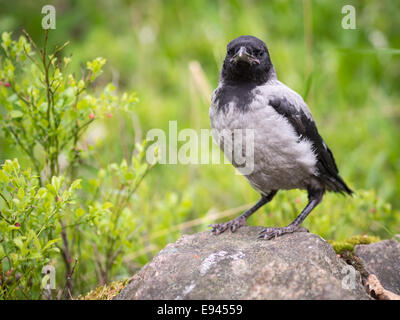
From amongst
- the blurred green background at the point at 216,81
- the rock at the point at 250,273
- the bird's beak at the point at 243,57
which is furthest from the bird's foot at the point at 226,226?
the bird's beak at the point at 243,57

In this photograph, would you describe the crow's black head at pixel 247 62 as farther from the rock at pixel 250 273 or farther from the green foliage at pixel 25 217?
the green foliage at pixel 25 217

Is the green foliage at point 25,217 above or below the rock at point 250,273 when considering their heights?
above

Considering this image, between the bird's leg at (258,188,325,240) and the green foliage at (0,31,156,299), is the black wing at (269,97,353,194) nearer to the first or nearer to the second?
the bird's leg at (258,188,325,240)

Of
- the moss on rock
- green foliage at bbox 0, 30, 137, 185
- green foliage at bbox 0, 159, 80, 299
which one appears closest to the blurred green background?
the moss on rock

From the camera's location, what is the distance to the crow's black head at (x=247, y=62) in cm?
330

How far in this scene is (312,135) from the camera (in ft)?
11.3

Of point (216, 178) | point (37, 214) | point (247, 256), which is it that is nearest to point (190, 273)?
point (247, 256)

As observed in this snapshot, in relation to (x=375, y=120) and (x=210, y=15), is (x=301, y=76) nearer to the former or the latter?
(x=375, y=120)

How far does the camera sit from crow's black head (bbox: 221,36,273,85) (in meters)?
3.30

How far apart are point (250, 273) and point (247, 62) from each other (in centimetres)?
144

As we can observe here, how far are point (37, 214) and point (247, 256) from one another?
1183 mm

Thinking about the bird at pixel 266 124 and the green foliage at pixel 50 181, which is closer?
the green foliage at pixel 50 181
